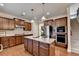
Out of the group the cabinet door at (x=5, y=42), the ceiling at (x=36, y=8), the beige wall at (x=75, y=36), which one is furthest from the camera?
the cabinet door at (x=5, y=42)

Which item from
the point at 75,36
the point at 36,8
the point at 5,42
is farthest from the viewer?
the point at 5,42

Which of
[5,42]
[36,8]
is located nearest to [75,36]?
[36,8]

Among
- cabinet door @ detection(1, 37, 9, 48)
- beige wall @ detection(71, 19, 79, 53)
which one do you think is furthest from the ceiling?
cabinet door @ detection(1, 37, 9, 48)

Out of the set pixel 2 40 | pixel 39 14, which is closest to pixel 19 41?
pixel 2 40

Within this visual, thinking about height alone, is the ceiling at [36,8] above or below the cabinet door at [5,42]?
above

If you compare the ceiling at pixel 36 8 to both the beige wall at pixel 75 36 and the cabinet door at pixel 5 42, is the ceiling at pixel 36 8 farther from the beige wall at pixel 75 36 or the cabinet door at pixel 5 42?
the cabinet door at pixel 5 42

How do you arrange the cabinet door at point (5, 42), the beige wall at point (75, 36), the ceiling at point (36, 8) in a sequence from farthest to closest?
the cabinet door at point (5, 42), the beige wall at point (75, 36), the ceiling at point (36, 8)

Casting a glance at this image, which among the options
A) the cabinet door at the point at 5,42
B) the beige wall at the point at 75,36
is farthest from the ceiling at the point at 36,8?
the cabinet door at the point at 5,42

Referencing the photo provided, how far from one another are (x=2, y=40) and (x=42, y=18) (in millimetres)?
2195

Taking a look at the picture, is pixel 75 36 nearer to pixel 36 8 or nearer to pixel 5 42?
pixel 36 8

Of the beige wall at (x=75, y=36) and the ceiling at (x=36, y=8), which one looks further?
the beige wall at (x=75, y=36)

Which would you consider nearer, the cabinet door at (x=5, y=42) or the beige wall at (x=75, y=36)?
the beige wall at (x=75, y=36)

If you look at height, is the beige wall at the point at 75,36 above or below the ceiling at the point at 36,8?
below

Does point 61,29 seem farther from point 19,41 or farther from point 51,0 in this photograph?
point 51,0
